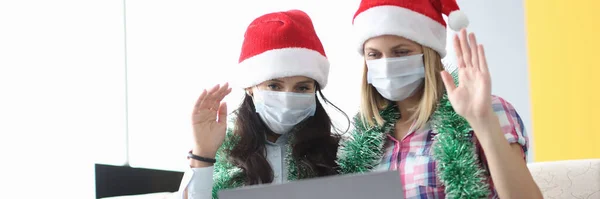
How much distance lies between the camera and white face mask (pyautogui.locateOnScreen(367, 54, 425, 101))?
1.65 meters

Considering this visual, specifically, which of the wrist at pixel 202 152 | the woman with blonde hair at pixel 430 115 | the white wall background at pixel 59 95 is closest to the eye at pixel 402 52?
the woman with blonde hair at pixel 430 115

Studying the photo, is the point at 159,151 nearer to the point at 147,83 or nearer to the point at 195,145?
the point at 147,83

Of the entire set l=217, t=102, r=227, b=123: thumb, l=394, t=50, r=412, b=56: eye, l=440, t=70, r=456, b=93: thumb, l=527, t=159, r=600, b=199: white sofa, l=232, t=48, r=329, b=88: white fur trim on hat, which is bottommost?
l=527, t=159, r=600, b=199: white sofa

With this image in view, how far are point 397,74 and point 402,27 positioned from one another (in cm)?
12

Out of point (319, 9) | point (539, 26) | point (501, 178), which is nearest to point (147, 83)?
point (319, 9)

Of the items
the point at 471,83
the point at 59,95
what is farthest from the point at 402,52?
the point at 59,95

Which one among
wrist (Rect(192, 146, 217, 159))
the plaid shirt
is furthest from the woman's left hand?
wrist (Rect(192, 146, 217, 159))

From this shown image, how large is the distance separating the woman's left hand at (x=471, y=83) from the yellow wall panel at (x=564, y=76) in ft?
5.91

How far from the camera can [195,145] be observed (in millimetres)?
1758

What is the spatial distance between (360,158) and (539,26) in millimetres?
1900

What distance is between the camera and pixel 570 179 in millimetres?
1884

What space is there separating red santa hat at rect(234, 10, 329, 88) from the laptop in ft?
2.91

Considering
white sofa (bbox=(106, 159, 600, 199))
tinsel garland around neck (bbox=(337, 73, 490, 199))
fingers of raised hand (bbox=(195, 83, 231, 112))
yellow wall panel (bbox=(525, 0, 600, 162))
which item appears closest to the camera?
tinsel garland around neck (bbox=(337, 73, 490, 199))

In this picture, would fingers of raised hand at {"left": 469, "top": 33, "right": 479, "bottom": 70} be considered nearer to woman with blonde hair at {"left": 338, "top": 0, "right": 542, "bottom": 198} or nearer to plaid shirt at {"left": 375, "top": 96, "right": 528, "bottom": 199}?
woman with blonde hair at {"left": 338, "top": 0, "right": 542, "bottom": 198}
